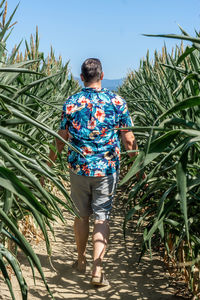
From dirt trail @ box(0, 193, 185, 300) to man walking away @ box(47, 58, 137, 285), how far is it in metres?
0.12

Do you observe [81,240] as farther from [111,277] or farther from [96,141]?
[96,141]

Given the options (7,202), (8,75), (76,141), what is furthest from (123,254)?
(7,202)

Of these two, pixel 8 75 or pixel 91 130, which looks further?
pixel 91 130

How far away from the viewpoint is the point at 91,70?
9.48 ft

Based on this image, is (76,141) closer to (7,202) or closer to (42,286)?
(42,286)

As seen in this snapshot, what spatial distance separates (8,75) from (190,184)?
111 cm

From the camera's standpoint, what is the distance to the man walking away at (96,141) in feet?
9.23

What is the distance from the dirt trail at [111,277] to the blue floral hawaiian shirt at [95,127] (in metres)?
0.57

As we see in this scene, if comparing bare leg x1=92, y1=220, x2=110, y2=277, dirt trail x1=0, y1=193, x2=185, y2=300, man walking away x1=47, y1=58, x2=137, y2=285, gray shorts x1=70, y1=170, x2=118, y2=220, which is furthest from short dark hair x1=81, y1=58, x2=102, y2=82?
dirt trail x1=0, y1=193, x2=185, y2=300

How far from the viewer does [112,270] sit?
303cm

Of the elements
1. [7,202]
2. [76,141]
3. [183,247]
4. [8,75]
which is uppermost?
[8,75]

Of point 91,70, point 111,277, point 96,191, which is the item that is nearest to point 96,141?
point 96,191

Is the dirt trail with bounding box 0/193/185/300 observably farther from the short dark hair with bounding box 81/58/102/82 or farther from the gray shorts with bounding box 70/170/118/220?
the short dark hair with bounding box 81/58/102/82

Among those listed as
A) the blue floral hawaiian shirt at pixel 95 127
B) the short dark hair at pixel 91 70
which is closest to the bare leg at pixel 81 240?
the blue floral hawaiian shirt at pixel 95 127
